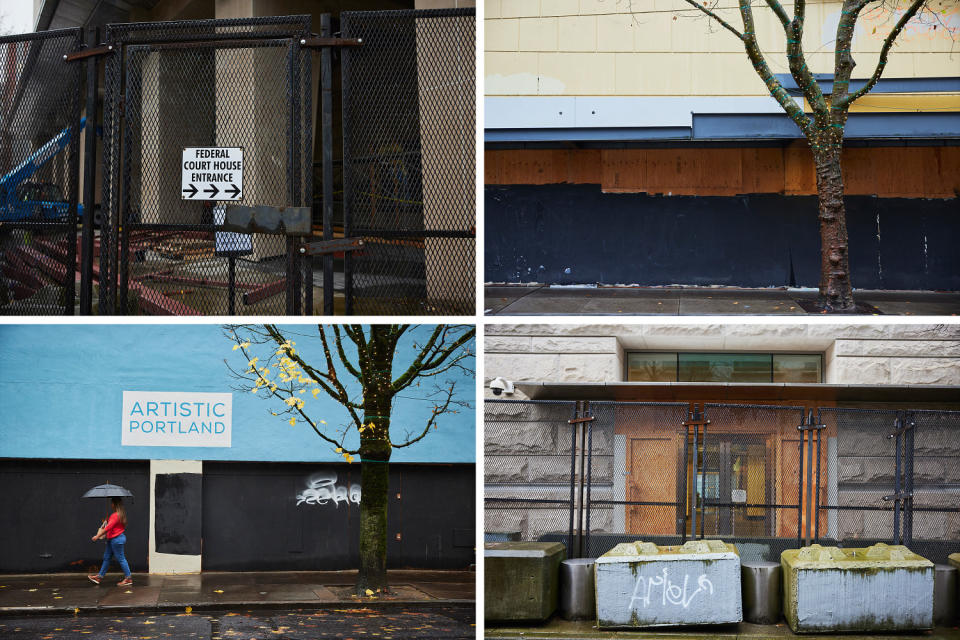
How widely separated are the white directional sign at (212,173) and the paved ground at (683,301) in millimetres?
4600

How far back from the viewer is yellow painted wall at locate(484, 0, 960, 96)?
13.7m

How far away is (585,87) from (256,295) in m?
7.22

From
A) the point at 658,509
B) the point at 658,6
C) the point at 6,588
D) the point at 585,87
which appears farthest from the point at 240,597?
the point at 658,6

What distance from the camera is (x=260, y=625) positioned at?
9.32m

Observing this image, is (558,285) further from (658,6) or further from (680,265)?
(658,6)

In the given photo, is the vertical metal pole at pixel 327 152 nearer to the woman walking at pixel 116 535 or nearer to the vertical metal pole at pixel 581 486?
the vertical metal pole at pixel 581 486

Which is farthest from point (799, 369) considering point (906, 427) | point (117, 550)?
point (117, 550)

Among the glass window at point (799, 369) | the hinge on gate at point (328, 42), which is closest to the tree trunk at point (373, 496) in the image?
the hinge on gate at point (328, 42)

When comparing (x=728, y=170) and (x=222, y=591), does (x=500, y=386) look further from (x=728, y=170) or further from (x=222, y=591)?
(x=728, y=170)

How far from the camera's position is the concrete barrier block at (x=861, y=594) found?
775 cm

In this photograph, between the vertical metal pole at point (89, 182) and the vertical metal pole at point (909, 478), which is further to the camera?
the vertical metal pole at point (909, 478)

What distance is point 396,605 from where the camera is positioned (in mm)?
10219

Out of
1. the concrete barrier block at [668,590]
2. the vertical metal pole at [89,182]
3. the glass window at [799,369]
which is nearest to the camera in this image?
the vertical metal pole at [89,182]

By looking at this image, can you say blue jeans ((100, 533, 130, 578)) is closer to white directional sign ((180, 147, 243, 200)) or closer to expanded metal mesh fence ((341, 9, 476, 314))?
expanded metal mesh fence ((341, 9, 476, 314))
